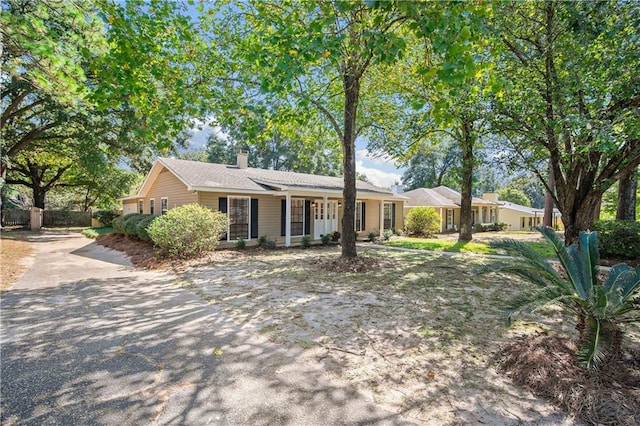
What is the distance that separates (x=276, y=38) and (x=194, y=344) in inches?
164

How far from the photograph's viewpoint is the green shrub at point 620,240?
10.4 metres

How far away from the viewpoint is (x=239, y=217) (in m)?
13.5

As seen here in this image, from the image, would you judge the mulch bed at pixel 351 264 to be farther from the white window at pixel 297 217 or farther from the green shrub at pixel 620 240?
the green shrub at pixel 620 240

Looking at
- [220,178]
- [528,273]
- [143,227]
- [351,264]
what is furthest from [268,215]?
[528,273]

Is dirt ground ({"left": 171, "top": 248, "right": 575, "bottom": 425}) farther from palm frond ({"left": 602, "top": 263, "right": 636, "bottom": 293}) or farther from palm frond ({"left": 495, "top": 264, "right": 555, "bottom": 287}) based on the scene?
palm frond ({"left": 602, "top": 263, "right": 636, "bottom": 293})

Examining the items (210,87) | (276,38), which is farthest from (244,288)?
(276,38)

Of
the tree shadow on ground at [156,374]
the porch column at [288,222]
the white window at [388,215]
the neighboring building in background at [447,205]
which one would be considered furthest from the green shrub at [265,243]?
the neighboring building in background at [447,205]

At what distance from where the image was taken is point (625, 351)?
3520mm

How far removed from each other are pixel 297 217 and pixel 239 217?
2.99 meters

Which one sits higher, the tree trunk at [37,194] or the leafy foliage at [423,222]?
the tree trunk at [37,194]

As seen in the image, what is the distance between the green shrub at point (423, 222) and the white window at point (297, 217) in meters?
8.08

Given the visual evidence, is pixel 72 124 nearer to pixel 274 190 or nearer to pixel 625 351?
pixel 274 190

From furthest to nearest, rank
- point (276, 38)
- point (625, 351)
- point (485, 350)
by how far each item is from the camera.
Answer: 1. point (276, 38)
2. point (485, 350)
3. point (625, 351)

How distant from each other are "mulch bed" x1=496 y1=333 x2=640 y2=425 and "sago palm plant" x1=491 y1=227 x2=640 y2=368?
158 mm
